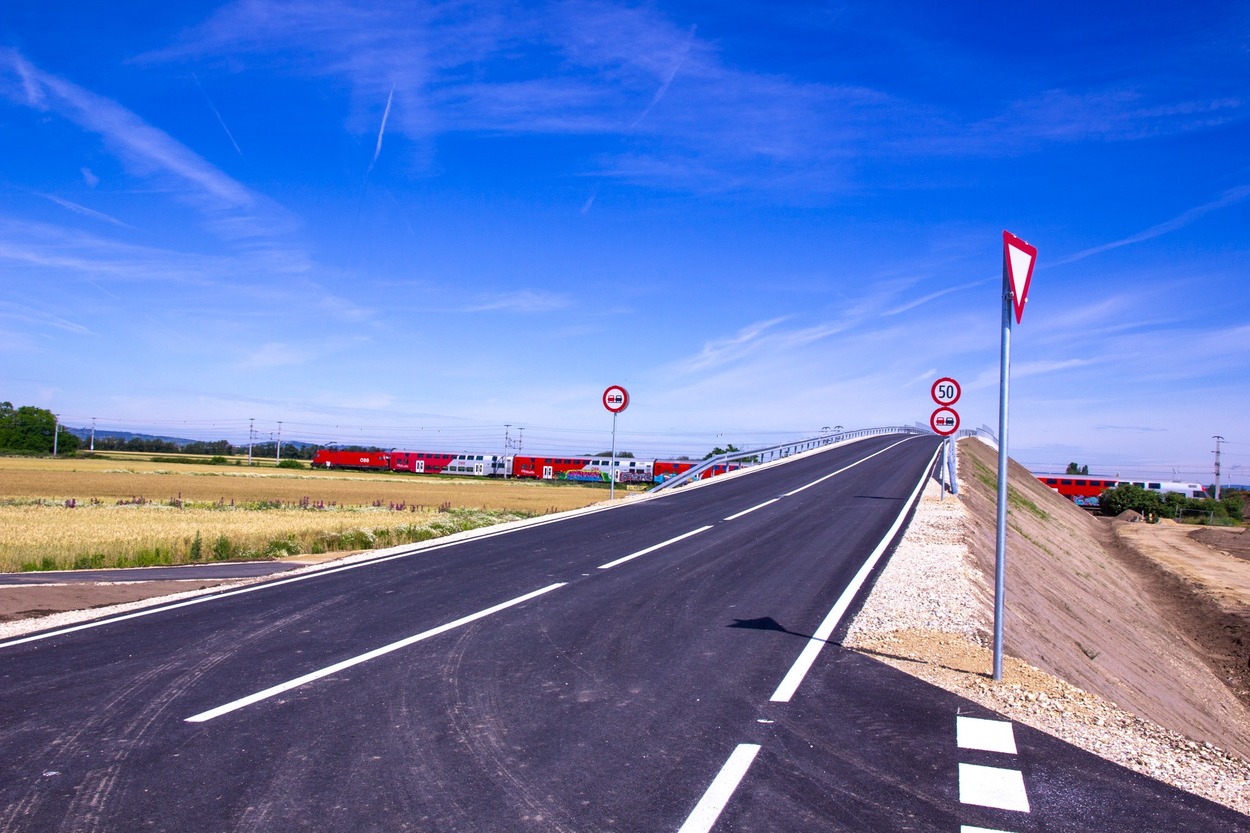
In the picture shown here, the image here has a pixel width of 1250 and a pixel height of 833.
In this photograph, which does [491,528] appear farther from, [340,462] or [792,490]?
[340,462]

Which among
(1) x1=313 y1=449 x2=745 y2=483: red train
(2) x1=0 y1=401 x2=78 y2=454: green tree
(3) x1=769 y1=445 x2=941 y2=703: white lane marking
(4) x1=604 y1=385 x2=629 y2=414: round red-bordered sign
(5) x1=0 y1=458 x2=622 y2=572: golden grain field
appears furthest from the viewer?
(2) x1=0 y1=401 x2=78 y2=454: green tree

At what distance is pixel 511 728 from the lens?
5469 millimetres

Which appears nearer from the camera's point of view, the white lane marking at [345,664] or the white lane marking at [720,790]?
the white lane marking at [720,790]

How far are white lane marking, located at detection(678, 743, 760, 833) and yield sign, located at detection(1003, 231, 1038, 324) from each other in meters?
4.36

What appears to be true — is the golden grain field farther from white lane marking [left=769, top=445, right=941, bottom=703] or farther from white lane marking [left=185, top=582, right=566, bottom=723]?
white lane marking [left=769, top=445, right=941, bottom=703]

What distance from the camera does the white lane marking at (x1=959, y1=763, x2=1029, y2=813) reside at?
449cm

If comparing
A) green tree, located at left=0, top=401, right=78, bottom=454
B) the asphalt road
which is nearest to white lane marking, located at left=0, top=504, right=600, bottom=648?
the asphalt road

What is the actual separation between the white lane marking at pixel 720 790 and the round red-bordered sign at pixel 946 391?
1466 cm

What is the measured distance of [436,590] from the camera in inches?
406

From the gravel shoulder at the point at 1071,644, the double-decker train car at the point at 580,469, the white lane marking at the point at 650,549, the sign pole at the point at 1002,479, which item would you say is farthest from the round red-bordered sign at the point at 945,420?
the double-decker train car at the point at 580,469

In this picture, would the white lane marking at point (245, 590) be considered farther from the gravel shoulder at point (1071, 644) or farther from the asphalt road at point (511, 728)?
the gravel shoulder at point (1071, 644)

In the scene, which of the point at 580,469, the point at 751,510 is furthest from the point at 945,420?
the point at 580,469

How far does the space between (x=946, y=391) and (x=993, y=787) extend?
48.5 ft

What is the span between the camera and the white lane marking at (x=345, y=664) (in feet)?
18.6
